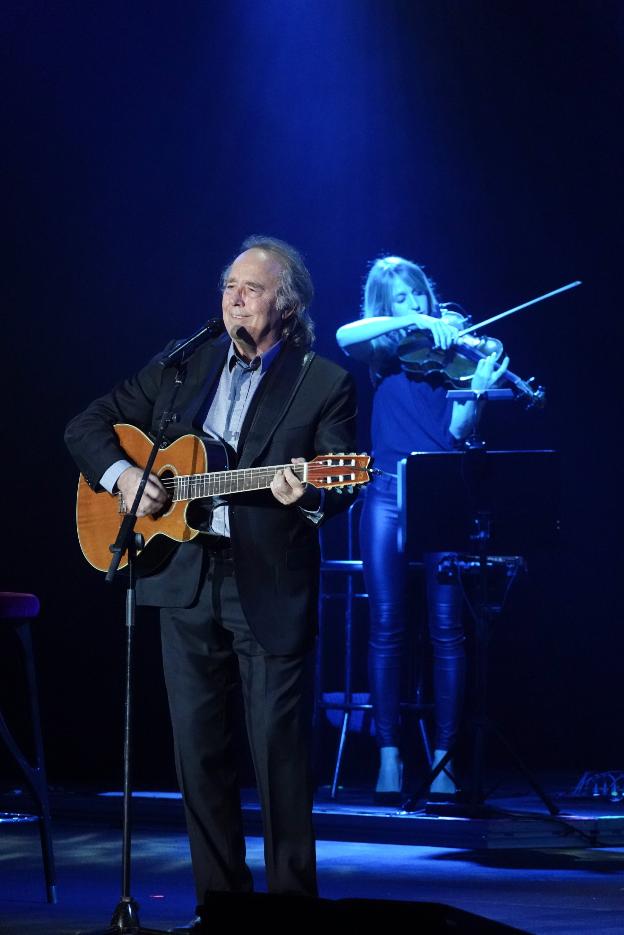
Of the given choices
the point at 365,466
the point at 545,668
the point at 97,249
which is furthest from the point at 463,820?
the point at 97,249

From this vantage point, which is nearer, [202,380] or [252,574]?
[252,574]

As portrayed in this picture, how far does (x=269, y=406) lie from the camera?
332 cm

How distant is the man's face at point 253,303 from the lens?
11.1ft

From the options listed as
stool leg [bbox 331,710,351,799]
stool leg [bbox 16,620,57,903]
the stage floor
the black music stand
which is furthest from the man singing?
stool leg [bbox 331,710,351,799]

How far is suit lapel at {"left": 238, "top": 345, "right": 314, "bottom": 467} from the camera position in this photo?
3281 millimetres

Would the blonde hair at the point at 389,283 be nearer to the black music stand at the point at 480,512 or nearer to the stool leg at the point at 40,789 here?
the black music stand at the point at 480,512

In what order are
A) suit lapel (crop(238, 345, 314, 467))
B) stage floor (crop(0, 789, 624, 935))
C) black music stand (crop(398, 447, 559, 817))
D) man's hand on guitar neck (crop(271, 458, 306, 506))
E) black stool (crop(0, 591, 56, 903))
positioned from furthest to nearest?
black music stand (crop(398, 447, 559, 817)), black stool (crop(0, 591, 56, 903)), stage floor (crop(0, 789, 624, 935)), suit lapel (crop(238, 345, 314, 467)), man's hand on guitar neck (crop(271, 458, 306, 506))

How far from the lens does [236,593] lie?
3.23 m

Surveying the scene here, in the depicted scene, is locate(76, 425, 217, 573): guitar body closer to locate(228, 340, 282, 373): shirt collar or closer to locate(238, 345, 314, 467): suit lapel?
locate(238, 345, 314, 467): suit lapel

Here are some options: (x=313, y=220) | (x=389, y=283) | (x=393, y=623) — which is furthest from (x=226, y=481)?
(x=313, y=220)

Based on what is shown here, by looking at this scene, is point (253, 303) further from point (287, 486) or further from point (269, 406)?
point (287, 486)

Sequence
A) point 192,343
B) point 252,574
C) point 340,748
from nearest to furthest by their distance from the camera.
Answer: point 252,574 → point 192,343 → point 340,748

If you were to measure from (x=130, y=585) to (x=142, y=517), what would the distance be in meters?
0.18

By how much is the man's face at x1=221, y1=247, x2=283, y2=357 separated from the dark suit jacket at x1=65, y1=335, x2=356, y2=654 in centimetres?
7
